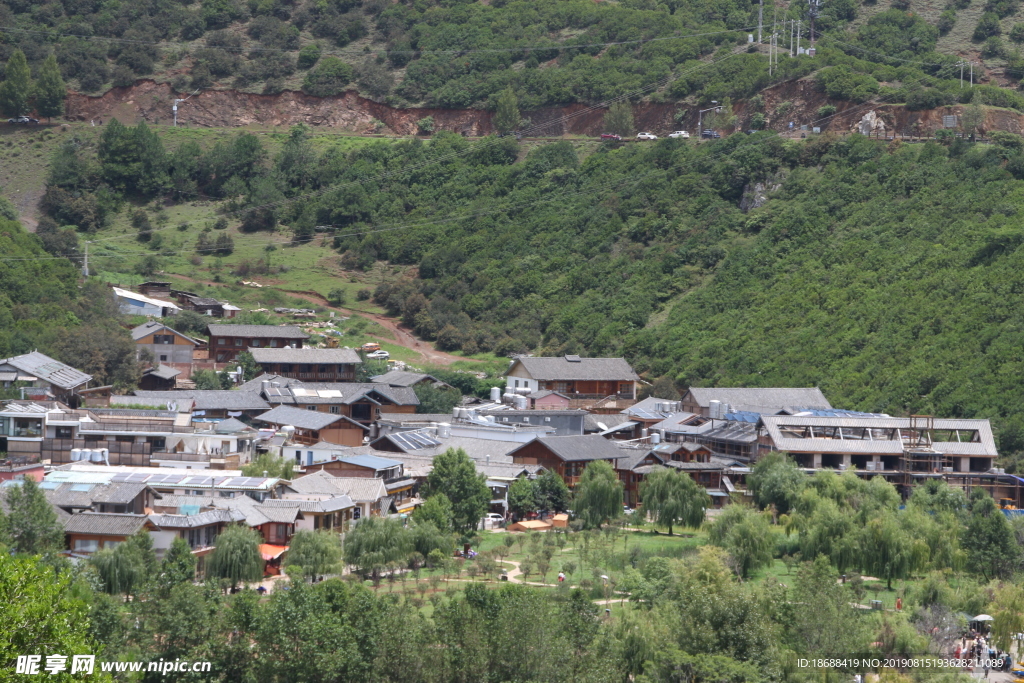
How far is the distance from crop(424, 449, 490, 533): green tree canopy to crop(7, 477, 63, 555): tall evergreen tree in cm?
1339

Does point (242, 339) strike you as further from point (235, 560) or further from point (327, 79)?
point (327, 79)

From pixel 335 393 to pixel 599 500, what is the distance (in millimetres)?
18619

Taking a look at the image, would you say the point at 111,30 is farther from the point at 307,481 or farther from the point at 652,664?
the point at 652,664

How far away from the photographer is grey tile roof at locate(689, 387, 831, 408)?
62.9 m

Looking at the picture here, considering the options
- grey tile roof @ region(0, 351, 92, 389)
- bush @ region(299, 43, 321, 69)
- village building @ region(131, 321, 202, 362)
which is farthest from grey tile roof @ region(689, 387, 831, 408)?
bush @ region(299, 43, 321, 69)

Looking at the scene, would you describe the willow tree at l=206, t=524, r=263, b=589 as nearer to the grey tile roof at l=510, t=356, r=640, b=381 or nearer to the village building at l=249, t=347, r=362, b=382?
the village building at l=249, t=347, r=362, b=382

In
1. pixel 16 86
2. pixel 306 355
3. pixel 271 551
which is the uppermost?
pixel 16 86

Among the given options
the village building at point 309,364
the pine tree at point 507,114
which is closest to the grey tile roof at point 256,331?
the village building at point 309,364

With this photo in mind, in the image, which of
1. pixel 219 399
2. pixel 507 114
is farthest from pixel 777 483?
pixel 507 114

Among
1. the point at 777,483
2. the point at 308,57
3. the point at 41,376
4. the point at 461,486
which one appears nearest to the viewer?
the point at 461,486

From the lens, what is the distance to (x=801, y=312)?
71.1 m

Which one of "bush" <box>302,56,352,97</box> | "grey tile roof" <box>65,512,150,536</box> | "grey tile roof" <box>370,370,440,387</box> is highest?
"bush" <box>302,56,352,97</box>

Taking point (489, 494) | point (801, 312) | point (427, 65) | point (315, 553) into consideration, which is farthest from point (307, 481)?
point (427, 65)

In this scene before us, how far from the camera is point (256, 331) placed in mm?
72812
